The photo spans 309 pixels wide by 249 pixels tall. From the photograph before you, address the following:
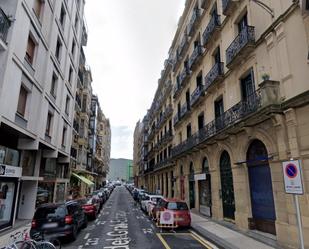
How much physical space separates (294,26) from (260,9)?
10.1ft

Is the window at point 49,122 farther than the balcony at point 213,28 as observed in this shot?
Yes

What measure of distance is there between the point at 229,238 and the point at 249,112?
580cm

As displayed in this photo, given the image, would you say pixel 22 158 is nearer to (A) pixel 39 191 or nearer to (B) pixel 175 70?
(A) pixel 39 191

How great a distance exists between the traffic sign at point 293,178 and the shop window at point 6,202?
42.3 feet

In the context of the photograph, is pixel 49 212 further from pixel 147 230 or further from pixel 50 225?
pixel 147 230

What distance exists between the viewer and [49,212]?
10383mm

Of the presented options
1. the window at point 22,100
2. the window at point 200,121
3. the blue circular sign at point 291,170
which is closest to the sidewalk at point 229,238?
the blue circular sign at point 291,170

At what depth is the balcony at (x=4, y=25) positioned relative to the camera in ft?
33.6

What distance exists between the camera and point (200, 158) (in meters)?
19.6

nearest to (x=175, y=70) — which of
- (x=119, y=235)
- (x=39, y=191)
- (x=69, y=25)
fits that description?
(x=69, y=25)

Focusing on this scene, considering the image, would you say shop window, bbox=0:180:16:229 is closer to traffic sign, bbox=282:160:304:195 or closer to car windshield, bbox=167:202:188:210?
car windshield, bbox=167:202:188:210

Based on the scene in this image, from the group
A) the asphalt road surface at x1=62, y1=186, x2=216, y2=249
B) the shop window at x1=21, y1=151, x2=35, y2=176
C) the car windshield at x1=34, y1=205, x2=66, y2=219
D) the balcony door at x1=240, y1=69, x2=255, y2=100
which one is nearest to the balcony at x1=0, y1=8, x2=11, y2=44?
the car windshield at x1=34, y1=205, x2=66, y2=219

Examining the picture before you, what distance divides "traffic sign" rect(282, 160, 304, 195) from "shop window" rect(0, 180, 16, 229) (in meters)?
12.9

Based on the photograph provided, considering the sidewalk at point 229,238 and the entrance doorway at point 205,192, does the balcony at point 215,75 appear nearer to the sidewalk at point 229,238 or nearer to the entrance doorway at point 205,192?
the entrance doorway at point 205,192
